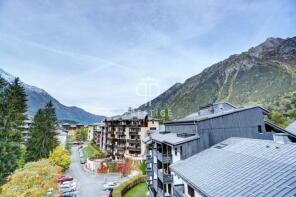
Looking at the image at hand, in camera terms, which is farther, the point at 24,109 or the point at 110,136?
the point at 110,136

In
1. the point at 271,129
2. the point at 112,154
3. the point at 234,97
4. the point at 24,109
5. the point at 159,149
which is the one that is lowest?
the point at 112,154

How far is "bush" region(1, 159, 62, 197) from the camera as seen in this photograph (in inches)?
1063

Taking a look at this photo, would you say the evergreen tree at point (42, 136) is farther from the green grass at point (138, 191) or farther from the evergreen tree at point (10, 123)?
the green grass at point (138, 191)

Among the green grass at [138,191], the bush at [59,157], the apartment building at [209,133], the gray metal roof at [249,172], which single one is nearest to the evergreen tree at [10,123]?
the bush at [59,157]

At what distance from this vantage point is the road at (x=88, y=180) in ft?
→ 164

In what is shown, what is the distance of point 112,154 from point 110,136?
7464mm

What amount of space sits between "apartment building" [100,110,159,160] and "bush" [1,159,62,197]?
141 feet

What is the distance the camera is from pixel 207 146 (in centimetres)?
2767

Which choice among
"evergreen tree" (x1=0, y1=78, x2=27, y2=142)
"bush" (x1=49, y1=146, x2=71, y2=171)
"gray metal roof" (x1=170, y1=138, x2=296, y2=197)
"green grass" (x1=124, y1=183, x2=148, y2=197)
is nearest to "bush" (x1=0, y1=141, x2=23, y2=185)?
"evergreen tree" (x1=0, y1=78, x2=27, y2=142)

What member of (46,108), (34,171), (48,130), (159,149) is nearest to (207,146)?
(159,149)

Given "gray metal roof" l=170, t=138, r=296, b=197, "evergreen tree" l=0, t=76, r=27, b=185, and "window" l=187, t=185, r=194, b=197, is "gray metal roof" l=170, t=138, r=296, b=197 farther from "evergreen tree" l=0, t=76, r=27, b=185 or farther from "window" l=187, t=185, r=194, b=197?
"evergreen tree" l=0, t=76, r=27, b=185

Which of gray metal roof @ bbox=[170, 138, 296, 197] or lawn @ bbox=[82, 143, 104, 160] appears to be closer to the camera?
gray metal roof @ bbox=[170, 138, 296, 197]

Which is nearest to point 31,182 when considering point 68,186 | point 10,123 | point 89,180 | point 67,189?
point 10,123

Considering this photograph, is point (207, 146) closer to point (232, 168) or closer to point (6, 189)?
point (232, 168)
